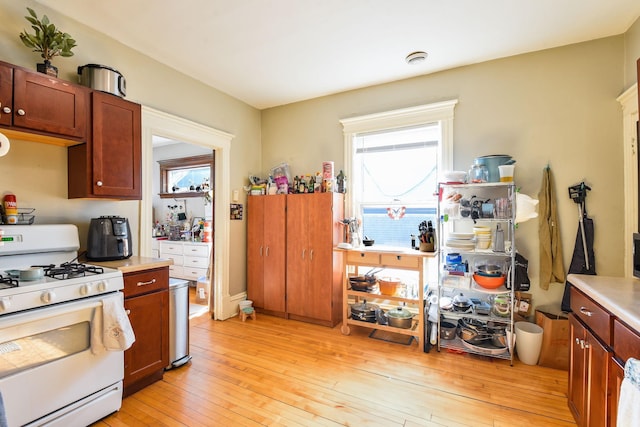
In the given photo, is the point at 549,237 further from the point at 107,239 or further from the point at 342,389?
the point at 107,239

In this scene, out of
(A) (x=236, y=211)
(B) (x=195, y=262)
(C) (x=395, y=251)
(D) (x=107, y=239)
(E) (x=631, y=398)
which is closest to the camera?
(E) (x=631, y=398)

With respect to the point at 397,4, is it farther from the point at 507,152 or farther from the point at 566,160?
the point at 566,160

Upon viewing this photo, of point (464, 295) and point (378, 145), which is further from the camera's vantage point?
point (378, 145)

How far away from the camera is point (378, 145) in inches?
137

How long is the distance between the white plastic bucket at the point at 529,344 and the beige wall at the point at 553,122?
0.36m

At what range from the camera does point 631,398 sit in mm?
1018

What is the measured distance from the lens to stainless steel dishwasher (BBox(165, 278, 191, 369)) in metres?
2.41

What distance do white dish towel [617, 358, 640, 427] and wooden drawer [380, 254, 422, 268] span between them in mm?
1719

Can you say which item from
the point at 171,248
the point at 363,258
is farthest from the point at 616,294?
the point at 171,248

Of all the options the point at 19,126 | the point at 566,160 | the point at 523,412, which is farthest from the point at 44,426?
the point at 566,160

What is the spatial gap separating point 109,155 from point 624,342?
3232 mm

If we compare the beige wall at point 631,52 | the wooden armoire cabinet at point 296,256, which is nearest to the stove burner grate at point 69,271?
the wooden armoire cabinet at point 296,256

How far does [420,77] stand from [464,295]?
2.37m

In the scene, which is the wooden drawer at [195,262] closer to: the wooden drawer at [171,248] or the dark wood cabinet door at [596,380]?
the wooden drawer at [171,248]
